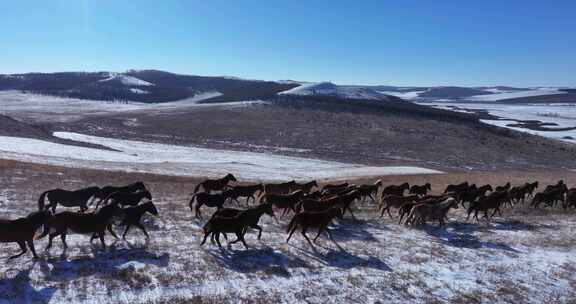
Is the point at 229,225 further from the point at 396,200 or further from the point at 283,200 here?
Answer: the point at 396,200

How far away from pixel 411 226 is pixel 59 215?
1243 centimetres

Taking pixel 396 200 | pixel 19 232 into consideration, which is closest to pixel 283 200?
pixel 396 200

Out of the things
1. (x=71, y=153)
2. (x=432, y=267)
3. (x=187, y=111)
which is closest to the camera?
(x=432, y=267)

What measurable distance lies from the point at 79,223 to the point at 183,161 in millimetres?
32122

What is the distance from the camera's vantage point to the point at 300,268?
1252 centimetres

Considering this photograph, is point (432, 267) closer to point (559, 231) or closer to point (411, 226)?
point (411, 226)

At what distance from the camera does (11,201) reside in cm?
1744

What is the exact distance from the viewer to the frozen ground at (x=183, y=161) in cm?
3569

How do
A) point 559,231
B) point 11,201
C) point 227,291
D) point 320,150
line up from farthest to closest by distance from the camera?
point 320,150 < point 559,231 < point 11,201 < point 227,291

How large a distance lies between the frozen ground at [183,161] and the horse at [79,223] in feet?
66.9

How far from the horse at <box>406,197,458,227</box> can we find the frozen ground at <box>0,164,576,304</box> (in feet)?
1.73

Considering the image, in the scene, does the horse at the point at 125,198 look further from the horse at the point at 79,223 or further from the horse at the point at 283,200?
the horse at the point at 283,200

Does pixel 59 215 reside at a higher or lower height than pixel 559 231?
higher

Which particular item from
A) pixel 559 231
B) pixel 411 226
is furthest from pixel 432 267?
pixel 559 231
